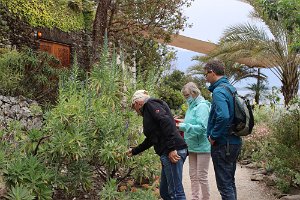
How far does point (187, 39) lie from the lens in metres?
22.8

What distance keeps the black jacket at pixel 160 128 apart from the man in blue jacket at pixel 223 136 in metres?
0.39

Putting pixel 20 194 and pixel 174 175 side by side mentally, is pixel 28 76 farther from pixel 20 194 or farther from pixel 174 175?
pixel 174 175

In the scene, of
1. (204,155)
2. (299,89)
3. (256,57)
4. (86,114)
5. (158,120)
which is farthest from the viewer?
(299,89)

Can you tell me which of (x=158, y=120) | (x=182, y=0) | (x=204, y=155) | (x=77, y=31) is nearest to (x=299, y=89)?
(x=182, y=0)

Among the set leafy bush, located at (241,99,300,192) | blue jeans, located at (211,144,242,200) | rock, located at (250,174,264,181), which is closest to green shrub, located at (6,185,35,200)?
blue jeans, located at (211,144,242,200)

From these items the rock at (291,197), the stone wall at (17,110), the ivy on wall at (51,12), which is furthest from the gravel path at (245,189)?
the ivy on wall at (51,12)

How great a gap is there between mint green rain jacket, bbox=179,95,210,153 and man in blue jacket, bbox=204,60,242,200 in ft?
1.63

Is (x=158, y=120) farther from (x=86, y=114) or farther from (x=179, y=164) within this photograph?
(x=86, y=114)

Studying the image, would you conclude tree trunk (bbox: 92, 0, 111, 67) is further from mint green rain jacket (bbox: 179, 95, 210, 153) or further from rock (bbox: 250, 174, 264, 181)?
mint green rain jacket (bbox: 179, 95, 210, 153)

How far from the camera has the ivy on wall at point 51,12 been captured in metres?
10.3

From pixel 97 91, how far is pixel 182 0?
8.10 m

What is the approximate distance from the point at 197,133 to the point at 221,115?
0.79 meters

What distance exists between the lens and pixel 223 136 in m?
4.15

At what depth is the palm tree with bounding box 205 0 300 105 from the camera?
53.7 feet
